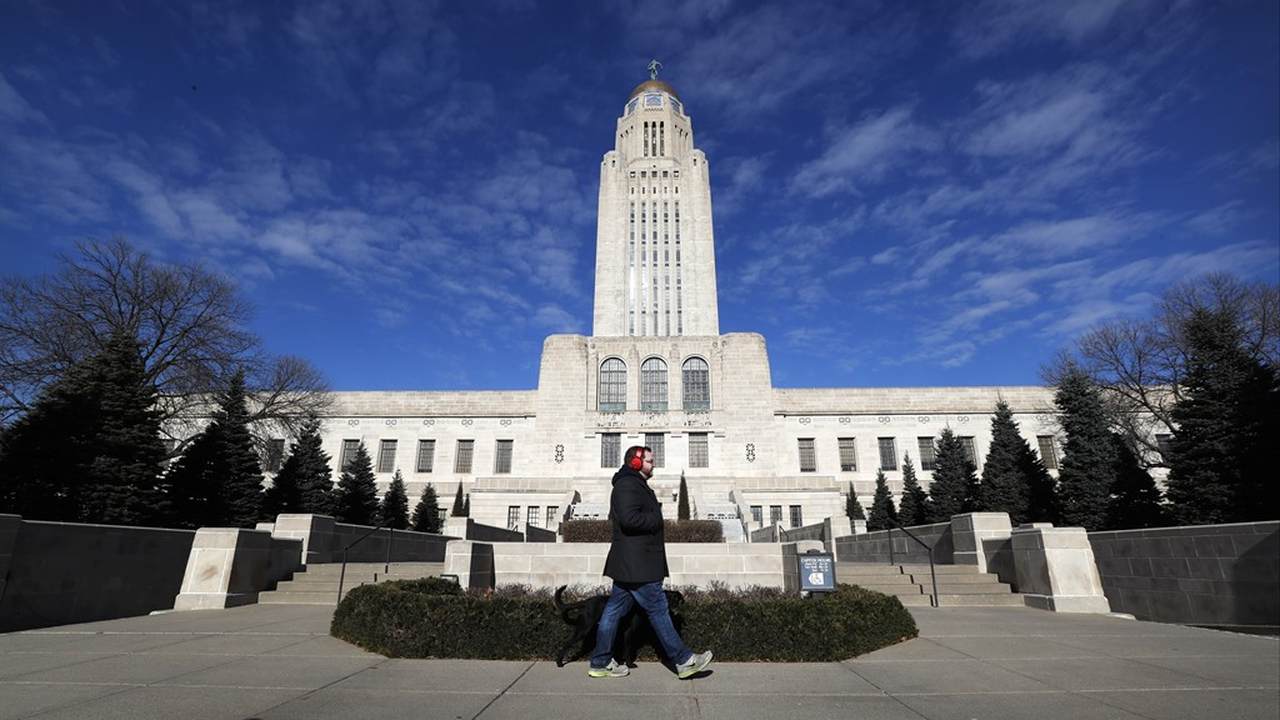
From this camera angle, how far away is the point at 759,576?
11000mm

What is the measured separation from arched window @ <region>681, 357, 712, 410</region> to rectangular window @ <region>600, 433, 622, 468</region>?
516 cm

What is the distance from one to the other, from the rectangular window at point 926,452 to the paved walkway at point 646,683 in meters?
37.1

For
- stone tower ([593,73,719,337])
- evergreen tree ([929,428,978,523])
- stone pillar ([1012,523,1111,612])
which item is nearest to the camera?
stone pillar ([1012,523,1111,612])

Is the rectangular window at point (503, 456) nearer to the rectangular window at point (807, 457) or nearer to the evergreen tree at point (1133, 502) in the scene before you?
the rectangular window at point (807, 457)

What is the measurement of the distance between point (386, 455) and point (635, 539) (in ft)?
142

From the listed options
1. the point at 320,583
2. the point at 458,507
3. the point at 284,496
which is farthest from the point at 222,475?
the point at 458,507

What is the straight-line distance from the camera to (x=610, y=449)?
38.4 metres

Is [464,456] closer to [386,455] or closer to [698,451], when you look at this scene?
[386,455]

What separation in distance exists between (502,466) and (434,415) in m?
6.63

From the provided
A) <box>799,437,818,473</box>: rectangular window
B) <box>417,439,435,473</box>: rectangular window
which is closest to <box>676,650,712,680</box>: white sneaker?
<box>799,437,818,473</box>: rectangular window

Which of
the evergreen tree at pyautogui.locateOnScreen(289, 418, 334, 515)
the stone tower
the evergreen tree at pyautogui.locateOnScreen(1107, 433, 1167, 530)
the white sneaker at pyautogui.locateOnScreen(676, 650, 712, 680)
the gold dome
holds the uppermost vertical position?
the gold dome

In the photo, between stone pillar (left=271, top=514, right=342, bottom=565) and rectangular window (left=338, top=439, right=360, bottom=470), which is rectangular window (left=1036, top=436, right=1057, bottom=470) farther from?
rectangular window (left=338, top=439, right=360, bottom=470)

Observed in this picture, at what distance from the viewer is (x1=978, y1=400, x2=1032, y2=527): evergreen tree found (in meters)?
28.9

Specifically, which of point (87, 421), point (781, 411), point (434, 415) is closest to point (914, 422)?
point (781, 411)
